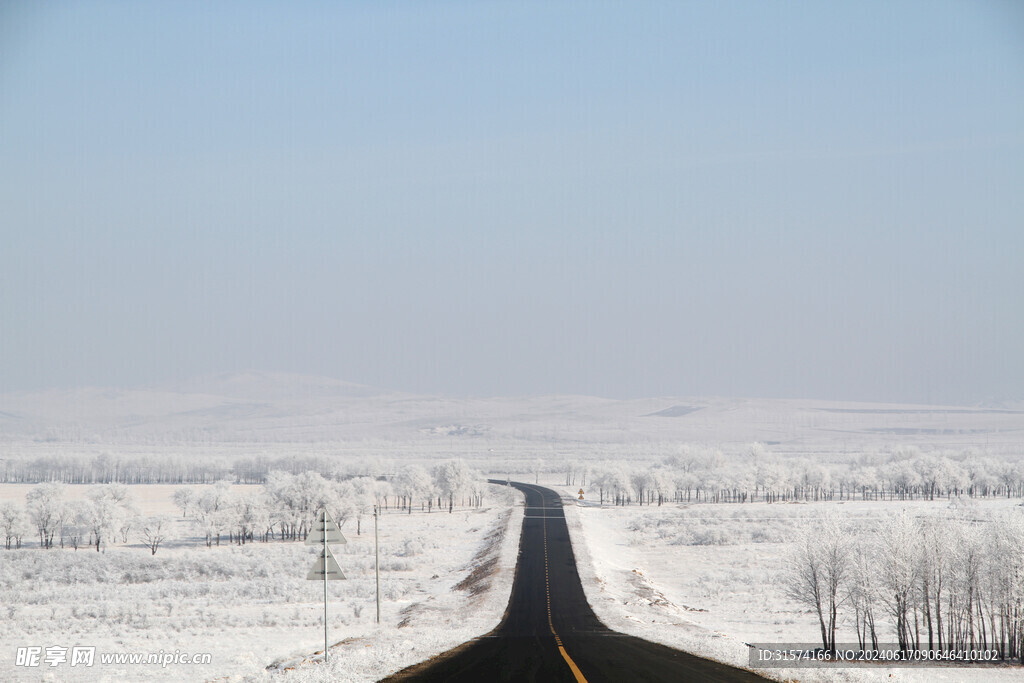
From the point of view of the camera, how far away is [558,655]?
24938 mm

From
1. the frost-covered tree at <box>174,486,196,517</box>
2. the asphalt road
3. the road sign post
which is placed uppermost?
the road sign post

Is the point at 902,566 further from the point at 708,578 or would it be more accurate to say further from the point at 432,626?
the point at 432,626

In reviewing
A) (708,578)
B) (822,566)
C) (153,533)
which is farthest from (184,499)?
(822,566)

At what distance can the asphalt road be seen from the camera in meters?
20.6

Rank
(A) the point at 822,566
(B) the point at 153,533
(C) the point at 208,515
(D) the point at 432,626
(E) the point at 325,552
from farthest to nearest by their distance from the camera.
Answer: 1. (C) the point at 208,515
2. (B) the point at 153,533
3. (A) the point at 822,566
4. (D) the point at 432,626
5. (E) the point at 325,552

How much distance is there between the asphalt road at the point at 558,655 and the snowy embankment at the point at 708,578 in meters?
1.37

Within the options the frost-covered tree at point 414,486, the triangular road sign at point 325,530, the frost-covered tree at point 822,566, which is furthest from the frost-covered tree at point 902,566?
the frost-covered tree at point 414,486

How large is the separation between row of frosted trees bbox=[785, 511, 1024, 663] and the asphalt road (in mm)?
14719

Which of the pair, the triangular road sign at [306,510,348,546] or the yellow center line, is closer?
the yellow center line

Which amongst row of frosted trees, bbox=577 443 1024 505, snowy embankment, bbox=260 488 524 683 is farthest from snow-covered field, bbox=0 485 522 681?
row of frosted trees, bbox=577 443 1024 505

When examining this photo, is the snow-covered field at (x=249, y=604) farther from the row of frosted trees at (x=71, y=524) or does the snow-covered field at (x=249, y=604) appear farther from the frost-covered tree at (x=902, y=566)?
the frost-covered tree at (x=902, y=566)

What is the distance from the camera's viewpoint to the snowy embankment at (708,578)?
3247 centimetres

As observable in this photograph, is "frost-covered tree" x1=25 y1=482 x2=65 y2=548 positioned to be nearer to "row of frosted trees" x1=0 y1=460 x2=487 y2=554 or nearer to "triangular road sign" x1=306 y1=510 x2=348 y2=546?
"row of frosted trees" x1=0 y1=460 x2=487 y2=554

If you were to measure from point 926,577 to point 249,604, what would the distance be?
43502mm
